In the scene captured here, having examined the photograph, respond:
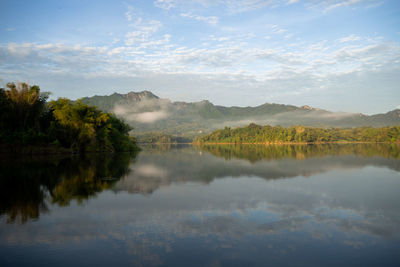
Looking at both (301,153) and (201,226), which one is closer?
(201,226)

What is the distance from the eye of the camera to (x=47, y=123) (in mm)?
58094

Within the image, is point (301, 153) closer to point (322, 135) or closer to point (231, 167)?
point (231, 167)

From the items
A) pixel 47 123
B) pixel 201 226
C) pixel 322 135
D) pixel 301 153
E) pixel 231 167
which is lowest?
pixel 301 153

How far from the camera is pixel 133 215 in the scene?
36.0 ft

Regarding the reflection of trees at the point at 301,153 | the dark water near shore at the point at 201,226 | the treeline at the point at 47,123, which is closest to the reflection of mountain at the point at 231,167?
the reflection of trees at the point at 301,153

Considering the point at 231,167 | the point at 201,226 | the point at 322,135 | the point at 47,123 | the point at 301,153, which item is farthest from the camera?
the point at 322,135

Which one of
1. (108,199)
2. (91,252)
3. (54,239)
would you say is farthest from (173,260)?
(108,199)

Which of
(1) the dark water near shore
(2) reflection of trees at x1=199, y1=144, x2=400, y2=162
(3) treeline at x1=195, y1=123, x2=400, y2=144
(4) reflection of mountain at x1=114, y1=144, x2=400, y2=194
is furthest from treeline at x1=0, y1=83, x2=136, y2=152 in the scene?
(3) treeline at x1=195, y1=123, x2=400, y2=144

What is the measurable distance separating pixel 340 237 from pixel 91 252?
289 inches

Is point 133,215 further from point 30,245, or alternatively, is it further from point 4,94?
point 4,94

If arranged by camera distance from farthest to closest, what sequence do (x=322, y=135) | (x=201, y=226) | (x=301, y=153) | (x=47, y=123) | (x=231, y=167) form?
1. (x=322, y=135)
2. (x=47, y=123)
3. (x=301, y=153)
4. (x=231, y=167)
5. (x=201, y=226)

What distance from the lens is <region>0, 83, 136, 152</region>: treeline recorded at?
4856 centimetres

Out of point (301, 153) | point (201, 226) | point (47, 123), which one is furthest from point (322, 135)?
point (201, 226)

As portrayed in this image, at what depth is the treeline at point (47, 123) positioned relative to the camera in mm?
48562
